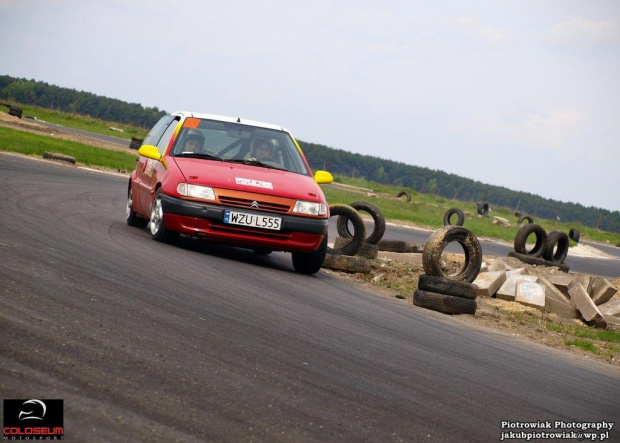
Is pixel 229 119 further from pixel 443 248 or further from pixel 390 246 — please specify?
pixel 390 246

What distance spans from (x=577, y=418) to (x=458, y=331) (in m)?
3.49

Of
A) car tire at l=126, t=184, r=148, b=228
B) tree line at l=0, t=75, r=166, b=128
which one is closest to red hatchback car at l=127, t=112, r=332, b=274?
car tire at l=126, t=184, r=148, b=228

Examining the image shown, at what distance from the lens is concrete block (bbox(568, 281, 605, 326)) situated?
479 inches

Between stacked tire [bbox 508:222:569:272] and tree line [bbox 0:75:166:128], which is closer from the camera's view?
stacked tire [bbox 508:222:569:272]

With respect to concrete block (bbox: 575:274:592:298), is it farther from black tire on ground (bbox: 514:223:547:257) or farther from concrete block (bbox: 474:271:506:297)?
black tire on ground (bbox: 514:223:547:257)

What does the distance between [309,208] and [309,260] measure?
797mm

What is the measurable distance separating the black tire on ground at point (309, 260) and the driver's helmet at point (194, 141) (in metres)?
1.80

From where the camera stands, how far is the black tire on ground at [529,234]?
62.6ft

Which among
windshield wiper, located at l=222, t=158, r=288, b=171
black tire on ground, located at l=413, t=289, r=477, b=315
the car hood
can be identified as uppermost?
windshield wiper, located at l=222, t=158, r=288, b=171

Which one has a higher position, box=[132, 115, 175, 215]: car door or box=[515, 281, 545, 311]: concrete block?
box=[132, 115, 175, 215]: car door

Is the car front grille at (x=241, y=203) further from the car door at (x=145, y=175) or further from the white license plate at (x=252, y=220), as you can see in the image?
the car door at (x=145, y=175)

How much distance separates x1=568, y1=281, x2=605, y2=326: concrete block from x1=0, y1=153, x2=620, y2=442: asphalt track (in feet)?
10.9

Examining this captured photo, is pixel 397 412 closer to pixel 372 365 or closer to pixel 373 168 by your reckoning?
pixel 372 365

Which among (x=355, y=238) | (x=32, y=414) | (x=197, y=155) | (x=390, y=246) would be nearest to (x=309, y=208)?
(x=197, y=155)
